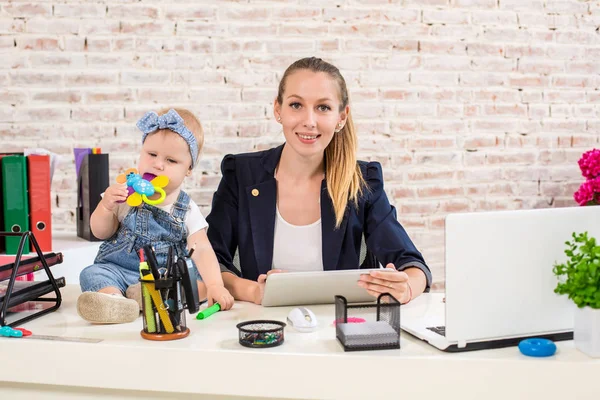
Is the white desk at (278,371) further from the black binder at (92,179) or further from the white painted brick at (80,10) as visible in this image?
the white painted brick at (80,10)

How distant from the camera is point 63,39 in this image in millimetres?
2920

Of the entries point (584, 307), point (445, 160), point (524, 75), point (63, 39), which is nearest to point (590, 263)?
point (584, 307)

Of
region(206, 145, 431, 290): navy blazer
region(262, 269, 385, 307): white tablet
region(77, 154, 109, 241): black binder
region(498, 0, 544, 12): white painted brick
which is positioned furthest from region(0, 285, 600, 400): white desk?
region(498, 0, 544, 12): white painted brick

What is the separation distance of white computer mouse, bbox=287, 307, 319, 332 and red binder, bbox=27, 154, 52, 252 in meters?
1.33

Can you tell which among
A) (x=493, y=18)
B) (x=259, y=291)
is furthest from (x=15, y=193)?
(x=493, y=18)

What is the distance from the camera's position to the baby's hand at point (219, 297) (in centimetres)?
153

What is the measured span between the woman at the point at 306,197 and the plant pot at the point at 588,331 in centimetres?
78

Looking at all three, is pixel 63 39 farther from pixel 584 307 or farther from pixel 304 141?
pixel 584 307

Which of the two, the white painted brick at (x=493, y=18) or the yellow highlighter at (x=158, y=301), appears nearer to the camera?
the yellow highlighter at (x=158, y=301)

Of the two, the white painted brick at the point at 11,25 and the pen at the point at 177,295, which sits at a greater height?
the white painted brick at the point at 11,25

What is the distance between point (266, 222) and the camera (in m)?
2.06

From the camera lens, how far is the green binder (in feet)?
7.39

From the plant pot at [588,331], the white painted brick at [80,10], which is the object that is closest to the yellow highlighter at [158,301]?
the plant pot at [588,331]

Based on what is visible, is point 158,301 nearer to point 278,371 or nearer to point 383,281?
point 278,371
